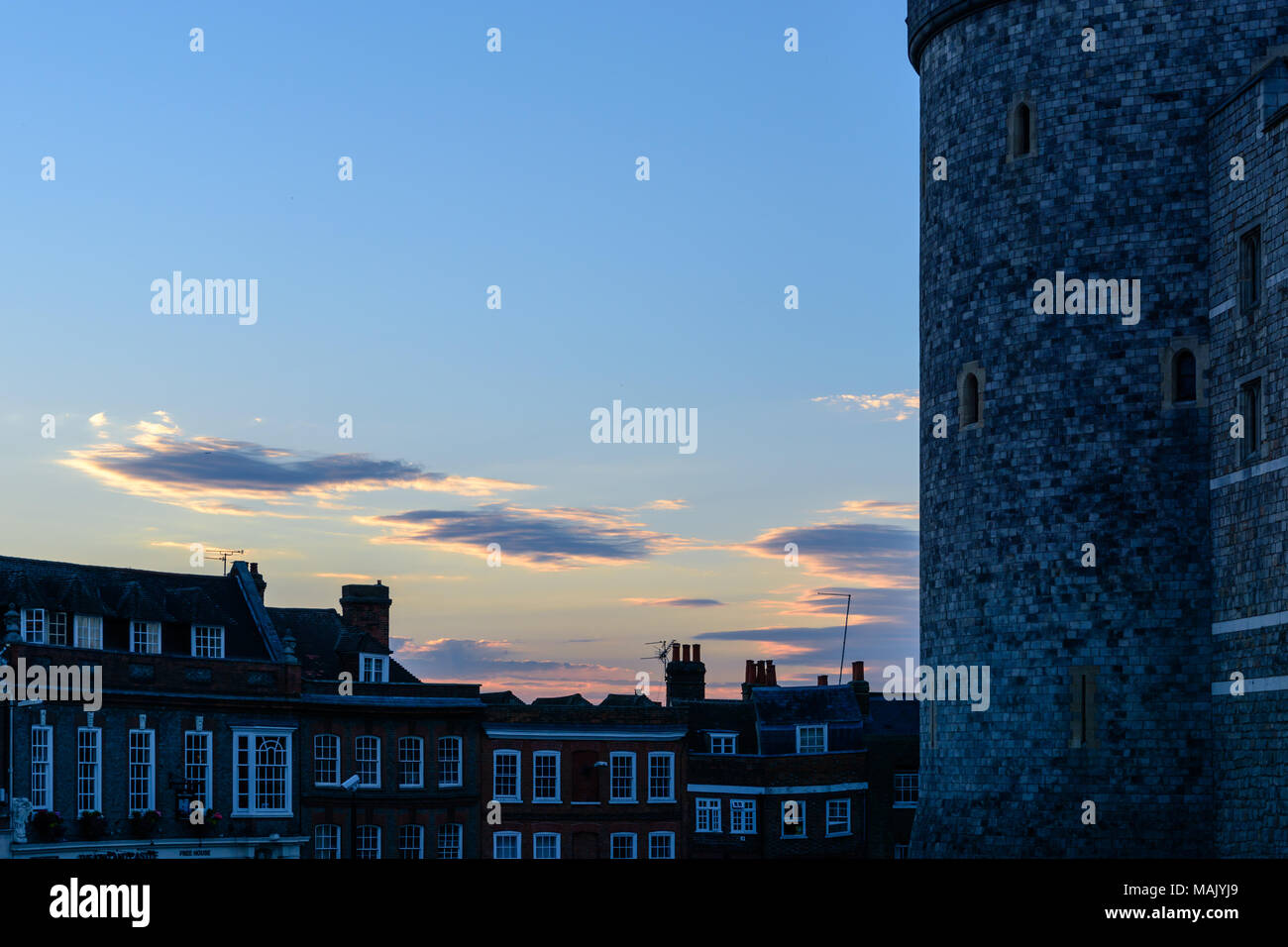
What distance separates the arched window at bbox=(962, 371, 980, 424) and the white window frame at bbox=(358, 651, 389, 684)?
27994mm

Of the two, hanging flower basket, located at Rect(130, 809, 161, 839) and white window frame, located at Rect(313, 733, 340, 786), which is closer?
hanging flower basket, located at Rect(130, 809, 161, 839)

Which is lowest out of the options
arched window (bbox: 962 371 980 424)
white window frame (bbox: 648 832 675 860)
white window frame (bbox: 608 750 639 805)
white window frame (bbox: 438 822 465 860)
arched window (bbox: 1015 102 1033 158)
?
white window frame (bbox: 648 832 675 860)

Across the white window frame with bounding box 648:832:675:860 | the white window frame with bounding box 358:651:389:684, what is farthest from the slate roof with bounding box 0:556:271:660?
the white window frame with bounding box 648:832:675:860

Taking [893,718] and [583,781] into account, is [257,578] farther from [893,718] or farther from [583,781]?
[893,718]

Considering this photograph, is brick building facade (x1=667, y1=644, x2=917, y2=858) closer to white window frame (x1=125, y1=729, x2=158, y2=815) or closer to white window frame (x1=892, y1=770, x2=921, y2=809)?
white window frame (x1=892, y1=770, x2=921, y2=809)

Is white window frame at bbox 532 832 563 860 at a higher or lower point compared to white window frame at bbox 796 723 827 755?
lower

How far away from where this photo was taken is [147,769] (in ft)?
168

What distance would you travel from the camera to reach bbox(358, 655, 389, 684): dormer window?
199 ft

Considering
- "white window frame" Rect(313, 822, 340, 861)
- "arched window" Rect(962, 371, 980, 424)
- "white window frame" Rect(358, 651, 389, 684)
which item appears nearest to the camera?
"arched window" Rect(962, 371, 980, 424)

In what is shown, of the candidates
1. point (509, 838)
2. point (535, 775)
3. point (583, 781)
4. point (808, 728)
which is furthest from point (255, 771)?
point (808, 728)

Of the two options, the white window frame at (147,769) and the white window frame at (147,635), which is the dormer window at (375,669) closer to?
the white window frame at (147,635)

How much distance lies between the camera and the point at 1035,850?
35281 millimetres

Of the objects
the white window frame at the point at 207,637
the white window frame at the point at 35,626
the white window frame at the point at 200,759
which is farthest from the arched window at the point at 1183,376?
the white window frame at the point at 207,637
